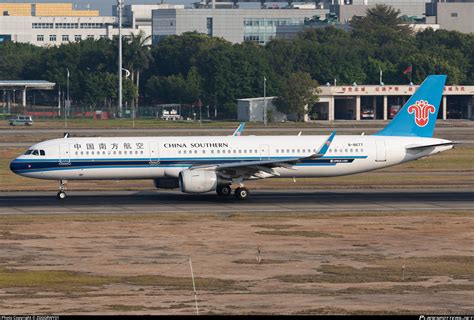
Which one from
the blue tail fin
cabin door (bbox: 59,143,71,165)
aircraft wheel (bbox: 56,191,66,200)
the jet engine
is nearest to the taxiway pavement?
aircraft wheel (bbox: 56,191,66,200)

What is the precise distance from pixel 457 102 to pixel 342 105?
18.1m

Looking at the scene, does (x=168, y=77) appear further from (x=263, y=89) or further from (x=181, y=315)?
(x=181, y=315)

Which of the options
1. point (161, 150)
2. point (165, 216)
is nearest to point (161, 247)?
point (165, 216)

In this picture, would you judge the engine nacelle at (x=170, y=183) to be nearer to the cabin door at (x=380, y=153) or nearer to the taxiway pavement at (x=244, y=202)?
the taxiway pavement at (x=244, y=202)

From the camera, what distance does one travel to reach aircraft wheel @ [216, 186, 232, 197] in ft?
202

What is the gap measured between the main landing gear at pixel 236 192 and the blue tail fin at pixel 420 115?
391 inches

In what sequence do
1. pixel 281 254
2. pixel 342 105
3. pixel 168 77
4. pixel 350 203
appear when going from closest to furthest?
pixel 281 254 < pixel 350 203 < pixel 342 105 < pixel 168 77

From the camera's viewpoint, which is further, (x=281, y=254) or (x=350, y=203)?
(x=350, y=203)

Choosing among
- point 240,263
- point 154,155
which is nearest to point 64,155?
point 154,155

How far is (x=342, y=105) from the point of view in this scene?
167 m

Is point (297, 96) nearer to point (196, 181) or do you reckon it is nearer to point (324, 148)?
point (324, 148)

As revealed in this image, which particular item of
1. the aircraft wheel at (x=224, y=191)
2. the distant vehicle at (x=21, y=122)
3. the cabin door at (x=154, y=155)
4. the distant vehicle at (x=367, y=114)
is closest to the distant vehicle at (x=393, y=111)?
the distant vehicle at (x=367, y=114)

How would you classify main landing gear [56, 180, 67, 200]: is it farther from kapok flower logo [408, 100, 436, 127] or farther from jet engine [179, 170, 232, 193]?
kapok flower logo [408, 100, 436, 127]

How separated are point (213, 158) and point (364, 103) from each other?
356 ft
